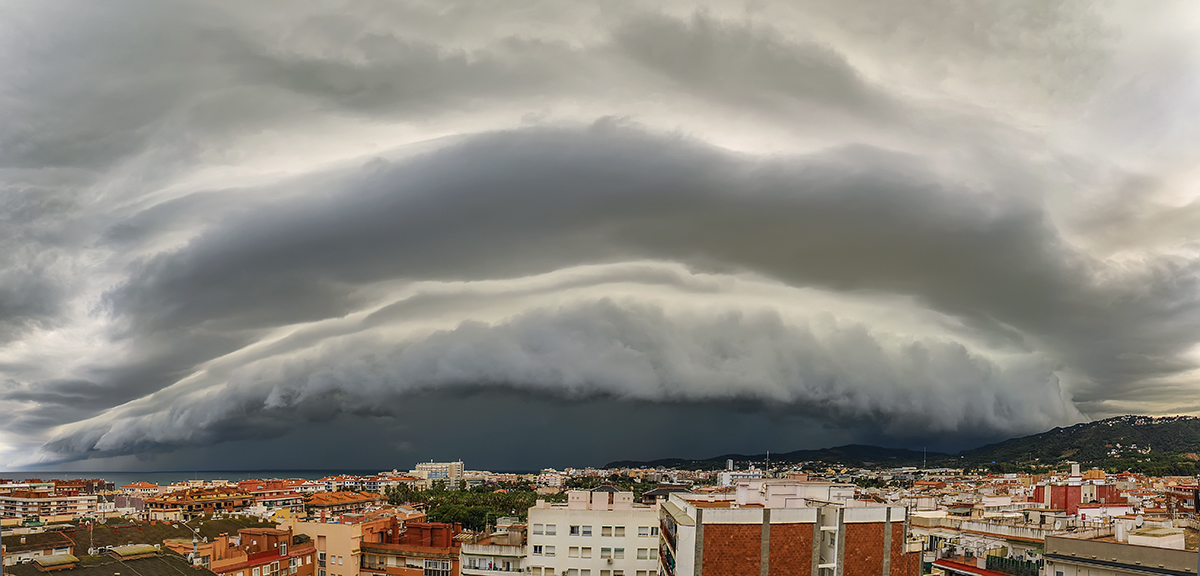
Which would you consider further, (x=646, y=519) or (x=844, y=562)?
(x=646, y=519)

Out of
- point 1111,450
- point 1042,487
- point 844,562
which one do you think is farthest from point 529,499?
point 1111,450

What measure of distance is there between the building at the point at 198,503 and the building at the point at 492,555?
100 ft

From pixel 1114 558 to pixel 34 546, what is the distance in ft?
88.4

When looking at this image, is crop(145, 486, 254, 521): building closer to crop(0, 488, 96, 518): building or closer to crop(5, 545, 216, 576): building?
crop(0, 488, 96, 518): building

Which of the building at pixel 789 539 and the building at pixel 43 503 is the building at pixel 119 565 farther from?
the building at pixel 43 503

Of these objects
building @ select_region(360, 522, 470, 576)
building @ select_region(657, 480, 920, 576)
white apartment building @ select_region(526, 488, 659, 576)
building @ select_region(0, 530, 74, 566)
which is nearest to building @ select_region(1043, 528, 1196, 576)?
building @ select_region(657, 480, 920, 576)

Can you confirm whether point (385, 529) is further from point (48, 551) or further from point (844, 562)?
Result: point (844, 562)

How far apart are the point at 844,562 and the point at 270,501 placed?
52617 mm

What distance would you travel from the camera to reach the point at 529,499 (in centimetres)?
4941

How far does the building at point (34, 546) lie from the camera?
20.8m

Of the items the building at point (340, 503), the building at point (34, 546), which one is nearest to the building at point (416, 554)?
the building at point (34, 546)

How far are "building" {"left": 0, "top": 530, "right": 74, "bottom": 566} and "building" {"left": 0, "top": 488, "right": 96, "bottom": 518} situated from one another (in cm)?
3332

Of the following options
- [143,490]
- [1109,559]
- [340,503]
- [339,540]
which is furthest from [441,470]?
[1109,559]

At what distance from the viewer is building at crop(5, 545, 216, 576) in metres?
17.7
